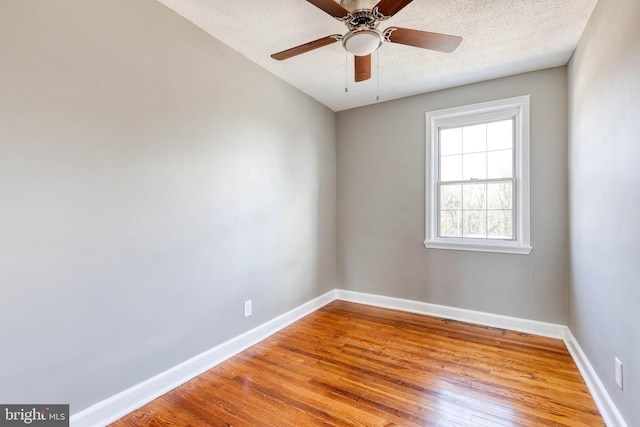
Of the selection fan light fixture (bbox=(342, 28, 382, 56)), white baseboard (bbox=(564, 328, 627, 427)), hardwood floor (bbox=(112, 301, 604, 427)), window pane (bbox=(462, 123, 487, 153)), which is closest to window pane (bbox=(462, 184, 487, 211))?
A: window pane (bbox=(462, 123, 487, 153))

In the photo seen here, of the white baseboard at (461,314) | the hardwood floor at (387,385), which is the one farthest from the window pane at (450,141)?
the hardwood floor at (387,385)

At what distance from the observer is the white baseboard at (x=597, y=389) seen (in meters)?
1.52

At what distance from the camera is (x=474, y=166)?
10.2ft

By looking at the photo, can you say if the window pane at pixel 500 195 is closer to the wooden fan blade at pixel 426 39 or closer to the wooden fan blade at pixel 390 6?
the wooden fan blade at pixel 426 39

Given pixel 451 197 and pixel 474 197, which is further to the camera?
pixel 451 197

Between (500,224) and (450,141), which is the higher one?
(450,141)

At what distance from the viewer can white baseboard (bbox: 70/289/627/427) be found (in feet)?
5.24

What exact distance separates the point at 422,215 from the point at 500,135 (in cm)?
112

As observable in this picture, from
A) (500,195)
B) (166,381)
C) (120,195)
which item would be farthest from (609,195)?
(166,381)

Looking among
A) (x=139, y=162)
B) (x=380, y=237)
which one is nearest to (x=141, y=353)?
(x=139, y=162)

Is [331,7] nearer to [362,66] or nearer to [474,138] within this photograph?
[362,66]

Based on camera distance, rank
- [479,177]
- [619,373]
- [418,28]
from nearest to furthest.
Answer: [619,373], [418,28], [479,177]

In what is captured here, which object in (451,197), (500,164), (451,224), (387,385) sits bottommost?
(387,385)

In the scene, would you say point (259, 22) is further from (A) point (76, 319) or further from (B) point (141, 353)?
(B) point (141, 353)
